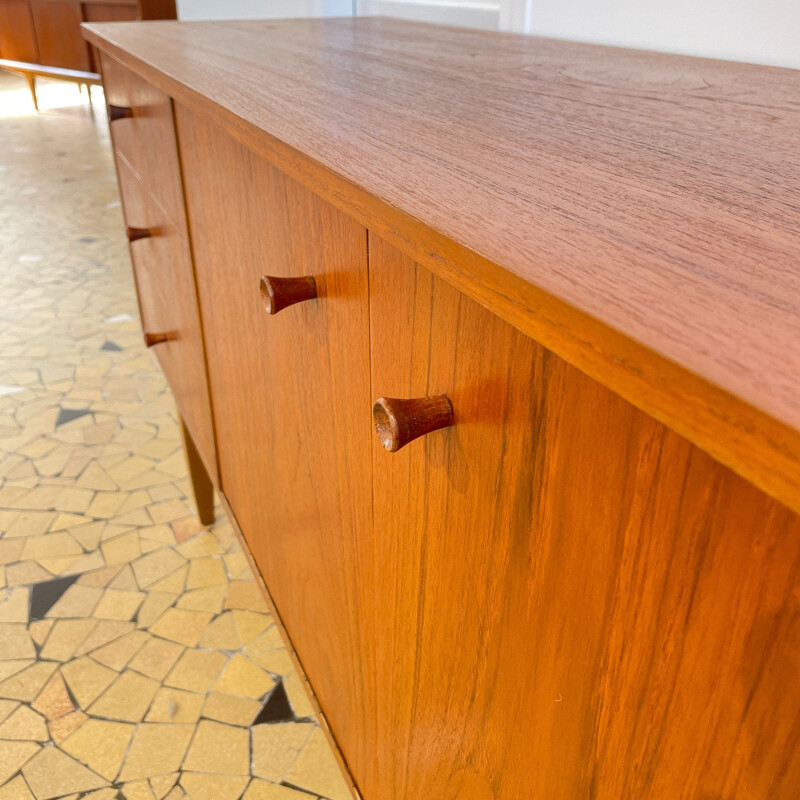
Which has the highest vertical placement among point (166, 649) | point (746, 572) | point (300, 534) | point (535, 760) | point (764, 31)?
point (764, 31)

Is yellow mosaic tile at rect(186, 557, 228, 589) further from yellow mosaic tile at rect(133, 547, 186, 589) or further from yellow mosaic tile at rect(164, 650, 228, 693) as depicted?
yellow mosaic tile at rect(164, 650, 228, 693)

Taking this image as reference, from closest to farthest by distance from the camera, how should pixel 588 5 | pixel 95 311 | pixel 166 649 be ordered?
pixel 588 5 < pixel 166 649 < pixel 95 311

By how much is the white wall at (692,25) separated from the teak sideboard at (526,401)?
0.06 meters

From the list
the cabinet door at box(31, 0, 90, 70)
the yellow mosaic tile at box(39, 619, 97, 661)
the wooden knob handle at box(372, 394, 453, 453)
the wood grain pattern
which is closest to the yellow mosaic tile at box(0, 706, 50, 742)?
the yellow mosaic tile at box(39, 619, 97, 661)

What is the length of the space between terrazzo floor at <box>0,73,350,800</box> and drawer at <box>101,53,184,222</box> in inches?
27.9

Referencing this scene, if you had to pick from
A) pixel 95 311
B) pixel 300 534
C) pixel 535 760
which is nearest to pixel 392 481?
pixel 535 760

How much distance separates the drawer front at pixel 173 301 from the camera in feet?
3.03

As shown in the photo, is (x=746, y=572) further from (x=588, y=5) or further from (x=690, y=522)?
(x=588, y=5)

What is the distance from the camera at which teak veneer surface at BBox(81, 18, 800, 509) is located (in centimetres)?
20

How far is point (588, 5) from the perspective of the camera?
97cm

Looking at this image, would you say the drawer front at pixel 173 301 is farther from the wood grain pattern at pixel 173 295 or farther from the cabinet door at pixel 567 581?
the cabinet door at pixel 567 581

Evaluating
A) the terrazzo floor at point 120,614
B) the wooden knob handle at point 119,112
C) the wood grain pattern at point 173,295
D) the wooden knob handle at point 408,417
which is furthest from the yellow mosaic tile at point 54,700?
the wooden knob handle at point 408,417

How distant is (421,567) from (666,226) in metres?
0.23

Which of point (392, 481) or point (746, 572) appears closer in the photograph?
point (746, 572)
